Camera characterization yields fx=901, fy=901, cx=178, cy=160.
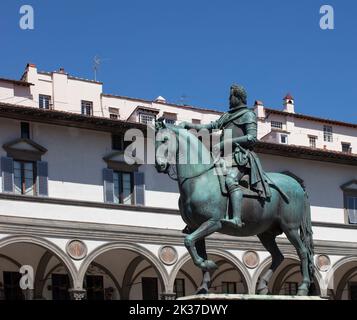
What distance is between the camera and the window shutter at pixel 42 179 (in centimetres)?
2842

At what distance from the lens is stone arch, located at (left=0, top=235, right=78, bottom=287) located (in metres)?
27.5

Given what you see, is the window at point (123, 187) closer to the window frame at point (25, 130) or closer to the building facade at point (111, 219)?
the building facade at point (111, 219)

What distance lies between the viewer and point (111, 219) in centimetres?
2961

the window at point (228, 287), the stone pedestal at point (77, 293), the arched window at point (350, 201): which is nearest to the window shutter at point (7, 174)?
the stone pedestal at point (77, 293)

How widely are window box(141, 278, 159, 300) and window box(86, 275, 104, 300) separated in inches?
61.9

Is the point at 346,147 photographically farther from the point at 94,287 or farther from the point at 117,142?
the point at 94,287

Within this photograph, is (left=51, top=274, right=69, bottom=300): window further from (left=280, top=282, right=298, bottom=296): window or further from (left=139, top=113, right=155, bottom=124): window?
(left=139, top=113, right=155, bottom=124): window

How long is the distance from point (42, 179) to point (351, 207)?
13083 mm

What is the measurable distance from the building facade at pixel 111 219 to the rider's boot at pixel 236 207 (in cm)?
1675

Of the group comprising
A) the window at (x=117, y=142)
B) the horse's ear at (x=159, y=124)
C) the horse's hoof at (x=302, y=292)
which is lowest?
the horse's hoof at (x=302, y=292)

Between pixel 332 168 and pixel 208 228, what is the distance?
24.7 m

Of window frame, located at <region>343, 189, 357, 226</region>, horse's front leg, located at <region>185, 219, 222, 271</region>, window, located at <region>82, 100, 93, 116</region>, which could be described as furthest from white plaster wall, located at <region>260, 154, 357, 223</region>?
horse's front leg, located at <region>185, 219, 222, 271</region>
